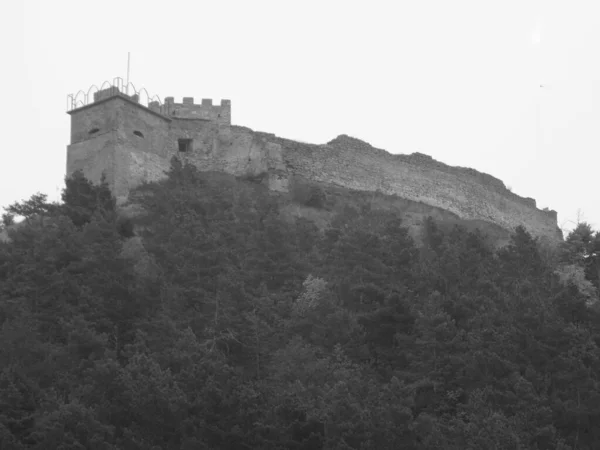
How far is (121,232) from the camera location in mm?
32438

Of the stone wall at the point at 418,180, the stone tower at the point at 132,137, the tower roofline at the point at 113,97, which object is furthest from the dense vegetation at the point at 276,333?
the stone wall at the point at 418,180

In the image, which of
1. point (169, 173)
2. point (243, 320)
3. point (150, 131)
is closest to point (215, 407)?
point (243, 320)

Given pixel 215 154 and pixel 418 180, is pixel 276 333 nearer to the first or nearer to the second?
pixel 215 154

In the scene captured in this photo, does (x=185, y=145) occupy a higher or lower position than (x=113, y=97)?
lower

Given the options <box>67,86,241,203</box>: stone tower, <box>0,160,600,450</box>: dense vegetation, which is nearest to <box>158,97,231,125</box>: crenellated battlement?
<box>67,86,241,203</box>: stone tower

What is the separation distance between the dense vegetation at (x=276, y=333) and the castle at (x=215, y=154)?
83.8 inches

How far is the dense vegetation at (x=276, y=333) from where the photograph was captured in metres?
22.4

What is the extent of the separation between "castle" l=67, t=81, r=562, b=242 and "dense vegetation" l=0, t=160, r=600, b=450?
2129 millimetres

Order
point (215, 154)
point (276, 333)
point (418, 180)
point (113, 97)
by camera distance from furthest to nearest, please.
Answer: point (418, 180) → point (215, 154) → point (113, 97) → point (276, 333)

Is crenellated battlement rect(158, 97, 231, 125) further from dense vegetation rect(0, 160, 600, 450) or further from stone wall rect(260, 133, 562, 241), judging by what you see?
dense vegetation rect(0, 160, 600, 450)

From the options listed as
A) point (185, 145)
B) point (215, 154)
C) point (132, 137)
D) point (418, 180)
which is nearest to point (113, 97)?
point (132, 137)

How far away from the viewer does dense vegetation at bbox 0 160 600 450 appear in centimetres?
2236

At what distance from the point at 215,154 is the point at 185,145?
1.01 metres

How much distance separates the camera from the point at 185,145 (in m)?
37.8
